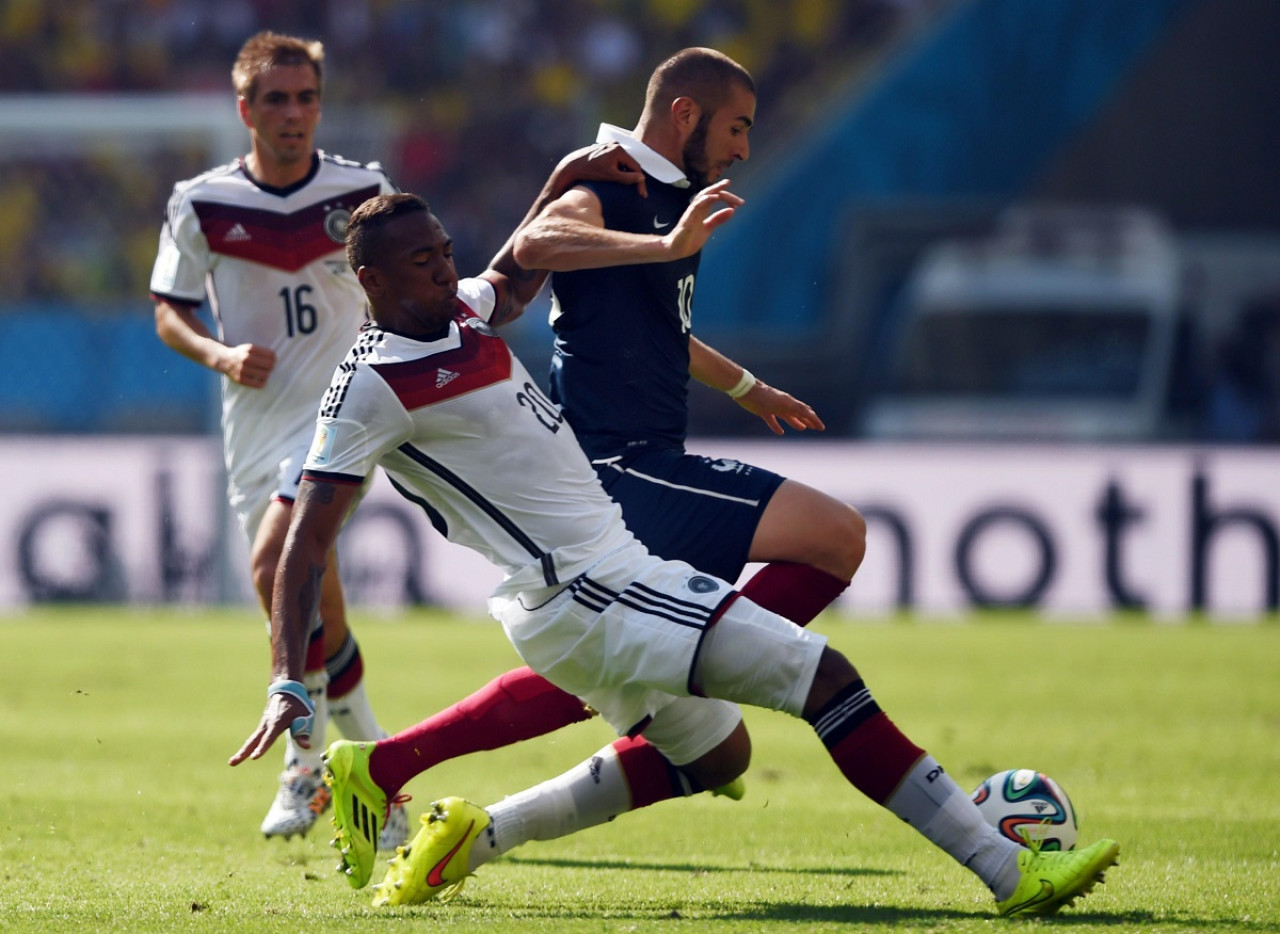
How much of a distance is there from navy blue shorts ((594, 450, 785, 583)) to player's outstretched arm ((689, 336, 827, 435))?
0.58 metres

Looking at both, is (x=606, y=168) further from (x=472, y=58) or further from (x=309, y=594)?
(x=472, y=58)

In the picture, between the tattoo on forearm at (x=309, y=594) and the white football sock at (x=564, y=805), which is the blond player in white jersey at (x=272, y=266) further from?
the tattoo on forearm at (x=309, y=594)

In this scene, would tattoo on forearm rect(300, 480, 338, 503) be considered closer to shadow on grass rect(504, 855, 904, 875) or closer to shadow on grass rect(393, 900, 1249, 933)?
shadow on grass rect(393, 900, 1249, 933)

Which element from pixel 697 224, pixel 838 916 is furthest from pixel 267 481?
pixel 838 916

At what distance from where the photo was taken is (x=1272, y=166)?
66.5 ft

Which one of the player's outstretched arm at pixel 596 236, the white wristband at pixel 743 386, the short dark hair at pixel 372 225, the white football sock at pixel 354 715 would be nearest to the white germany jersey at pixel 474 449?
the short dark hair at pixel 372 225

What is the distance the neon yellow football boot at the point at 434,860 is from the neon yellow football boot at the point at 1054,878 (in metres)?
1.32

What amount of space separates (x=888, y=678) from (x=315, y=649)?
486cm

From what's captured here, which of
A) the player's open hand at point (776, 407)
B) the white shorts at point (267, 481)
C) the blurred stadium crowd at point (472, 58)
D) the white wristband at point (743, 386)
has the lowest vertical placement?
the white shorts at point (267, 481)

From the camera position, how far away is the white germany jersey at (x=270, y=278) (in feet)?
20.3

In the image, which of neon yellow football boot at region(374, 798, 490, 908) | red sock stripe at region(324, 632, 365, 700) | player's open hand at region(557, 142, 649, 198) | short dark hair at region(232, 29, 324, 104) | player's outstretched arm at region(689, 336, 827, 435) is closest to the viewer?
neon yellow football boot at region(374, 798, 490, 908)

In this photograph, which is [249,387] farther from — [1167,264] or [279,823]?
[1167,264]

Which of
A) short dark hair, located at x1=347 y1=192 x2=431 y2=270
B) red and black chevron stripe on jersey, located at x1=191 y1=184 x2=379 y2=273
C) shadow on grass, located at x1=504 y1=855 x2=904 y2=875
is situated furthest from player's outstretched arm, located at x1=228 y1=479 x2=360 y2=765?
red and black chevron stripe on jersey, located at x1=191 y1=184 x2=379 y2=273

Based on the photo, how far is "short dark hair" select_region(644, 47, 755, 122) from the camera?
4.82 m
